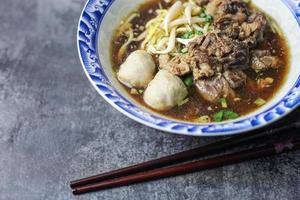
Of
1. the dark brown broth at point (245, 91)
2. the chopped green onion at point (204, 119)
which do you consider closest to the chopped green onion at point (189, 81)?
the dark brown broth at point (245, 91)

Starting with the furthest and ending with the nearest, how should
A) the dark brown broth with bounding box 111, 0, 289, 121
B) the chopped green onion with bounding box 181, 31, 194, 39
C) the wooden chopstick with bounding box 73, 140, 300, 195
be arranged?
the chopped green onion with bounding box 181, 31, 194, 39 < the dark brown broth with bounding box 111, 0, 289, 121 < the wooden chopstick with bounding box 73, 140, 300, 195

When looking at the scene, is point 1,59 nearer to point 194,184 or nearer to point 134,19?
point 134,19

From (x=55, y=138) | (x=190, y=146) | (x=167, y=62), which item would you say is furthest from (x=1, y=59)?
(x=190, y=146)

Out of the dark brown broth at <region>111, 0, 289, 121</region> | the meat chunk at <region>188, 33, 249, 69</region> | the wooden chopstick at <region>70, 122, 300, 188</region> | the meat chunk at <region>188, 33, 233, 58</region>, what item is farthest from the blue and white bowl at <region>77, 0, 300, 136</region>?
the meat chunk at <region>188, 33, 233, 58</region>

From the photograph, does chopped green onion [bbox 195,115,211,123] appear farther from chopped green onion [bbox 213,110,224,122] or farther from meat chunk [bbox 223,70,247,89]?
meat chunk [bbox 223,70,247,89]

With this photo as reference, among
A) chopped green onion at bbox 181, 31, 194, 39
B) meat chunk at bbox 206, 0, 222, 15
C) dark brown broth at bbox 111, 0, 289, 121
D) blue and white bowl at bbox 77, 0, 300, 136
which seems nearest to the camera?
blue and white bowl at bbox 77, 0, 300, 136

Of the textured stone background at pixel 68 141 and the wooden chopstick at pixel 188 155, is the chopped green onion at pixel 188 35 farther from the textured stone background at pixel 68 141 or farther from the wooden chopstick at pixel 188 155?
the wooden chopstick at pixel 188 155
